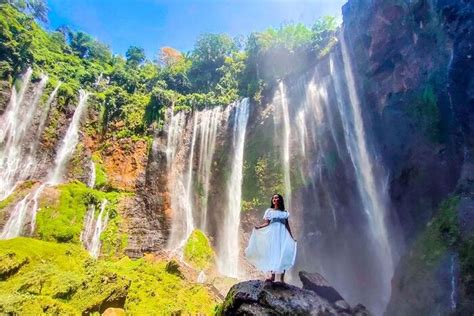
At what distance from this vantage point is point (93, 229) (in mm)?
18953

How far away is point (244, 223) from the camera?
789 inches

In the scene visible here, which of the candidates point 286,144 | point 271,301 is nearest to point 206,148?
point 286,144

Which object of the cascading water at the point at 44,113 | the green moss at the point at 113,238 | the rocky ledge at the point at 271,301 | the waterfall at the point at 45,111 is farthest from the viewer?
the waterfall at the point at 45,111

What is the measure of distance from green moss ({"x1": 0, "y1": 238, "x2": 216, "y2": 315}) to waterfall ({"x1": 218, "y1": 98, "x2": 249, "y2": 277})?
644cm

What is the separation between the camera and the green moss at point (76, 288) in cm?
781

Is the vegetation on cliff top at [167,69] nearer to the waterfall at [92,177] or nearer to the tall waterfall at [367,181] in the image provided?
the waterfall at [92,177]

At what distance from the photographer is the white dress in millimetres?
6164

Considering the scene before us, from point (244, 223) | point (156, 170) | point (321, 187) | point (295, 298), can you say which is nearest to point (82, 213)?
point (156, 170)

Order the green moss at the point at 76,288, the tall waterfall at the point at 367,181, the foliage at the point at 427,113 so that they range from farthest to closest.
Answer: the tall waterfall at the point at 367,181, the foliage at the point at 427,113, the green moss at the point at 76,288

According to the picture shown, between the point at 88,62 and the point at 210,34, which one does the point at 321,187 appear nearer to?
the point at 210,34

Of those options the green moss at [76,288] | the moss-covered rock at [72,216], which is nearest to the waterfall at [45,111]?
the moss-covered rock at [72,216]

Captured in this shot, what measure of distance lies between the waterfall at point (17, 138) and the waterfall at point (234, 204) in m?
11.8

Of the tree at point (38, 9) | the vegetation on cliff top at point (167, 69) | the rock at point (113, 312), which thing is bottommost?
the rock at point (113, 312)

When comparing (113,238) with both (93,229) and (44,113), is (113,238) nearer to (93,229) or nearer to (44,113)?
(93,229)
